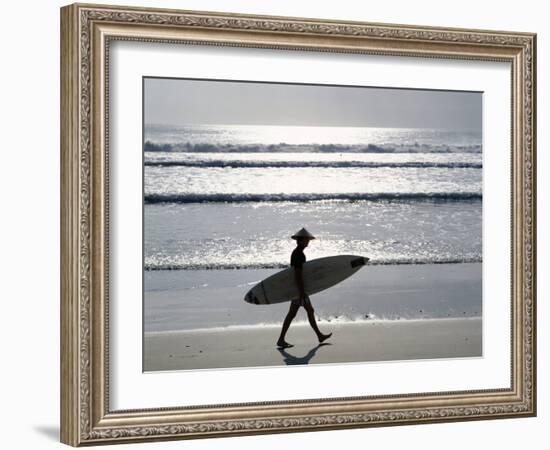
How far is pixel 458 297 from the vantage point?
15.5 feet

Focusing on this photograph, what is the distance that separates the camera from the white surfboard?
445cm

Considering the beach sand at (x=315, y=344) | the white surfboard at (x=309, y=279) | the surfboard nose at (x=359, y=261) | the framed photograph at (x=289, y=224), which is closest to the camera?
the framed photograph at (x=289, y=224)

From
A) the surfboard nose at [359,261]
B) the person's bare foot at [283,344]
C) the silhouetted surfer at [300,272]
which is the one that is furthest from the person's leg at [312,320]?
the surfboard nose at [359,261]

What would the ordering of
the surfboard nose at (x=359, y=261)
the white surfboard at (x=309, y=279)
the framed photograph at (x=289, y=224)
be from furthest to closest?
the surfboard nose at (x=359, y=261) < the white surfboard at (x=309, y=279) < the framed photograph at (x=289, y=224)

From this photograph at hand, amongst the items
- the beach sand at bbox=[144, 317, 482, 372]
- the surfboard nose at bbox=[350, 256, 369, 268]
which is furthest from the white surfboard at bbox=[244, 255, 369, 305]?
the beach sand at bbox=[144, 317, 482, 372]

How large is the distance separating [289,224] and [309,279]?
207mm

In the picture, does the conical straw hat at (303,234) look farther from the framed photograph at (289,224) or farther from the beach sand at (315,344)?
the beach sand at (315,344)

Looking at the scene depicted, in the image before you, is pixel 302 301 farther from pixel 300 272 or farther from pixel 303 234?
pixel 303 234

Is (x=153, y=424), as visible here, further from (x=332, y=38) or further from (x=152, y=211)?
(x=332, y=38)

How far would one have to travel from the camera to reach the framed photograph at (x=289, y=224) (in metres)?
4.25

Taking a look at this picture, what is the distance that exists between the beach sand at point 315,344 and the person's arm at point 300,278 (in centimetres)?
11

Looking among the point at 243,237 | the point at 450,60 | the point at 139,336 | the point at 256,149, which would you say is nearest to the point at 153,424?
the point at 139,336

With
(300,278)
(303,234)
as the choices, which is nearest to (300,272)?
(300,278)

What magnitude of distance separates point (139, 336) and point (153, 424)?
30 centimetres
